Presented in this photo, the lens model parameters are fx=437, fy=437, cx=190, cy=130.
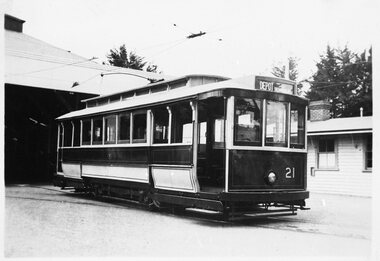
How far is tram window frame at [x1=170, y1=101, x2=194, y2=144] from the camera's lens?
8.75 metres

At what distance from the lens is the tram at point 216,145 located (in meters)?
7.90

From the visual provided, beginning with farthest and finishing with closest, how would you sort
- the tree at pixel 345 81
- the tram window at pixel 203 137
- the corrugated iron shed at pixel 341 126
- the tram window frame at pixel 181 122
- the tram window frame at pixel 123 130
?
the tree at pixel 345 81
the corrugated iron shed at pixel 341 126
the tram window frame at pixel 123 130
the tram window at pixel 203 137
the tram window frame at pixel 181 122

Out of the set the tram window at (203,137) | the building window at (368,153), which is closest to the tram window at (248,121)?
the tram window at (203,137)

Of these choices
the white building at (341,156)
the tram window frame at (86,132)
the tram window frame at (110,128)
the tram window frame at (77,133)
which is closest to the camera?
the tram window frame at (110,128)

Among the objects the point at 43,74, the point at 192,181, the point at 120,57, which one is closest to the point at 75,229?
the point at 192,181

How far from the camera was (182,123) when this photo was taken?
8883mm

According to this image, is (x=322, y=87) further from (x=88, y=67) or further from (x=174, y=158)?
(x=174, y=158)

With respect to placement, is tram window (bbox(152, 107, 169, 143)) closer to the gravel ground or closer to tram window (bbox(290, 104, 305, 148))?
the gravel ground

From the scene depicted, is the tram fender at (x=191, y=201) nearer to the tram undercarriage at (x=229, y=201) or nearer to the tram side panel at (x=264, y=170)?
the tram undercarriage at (x=229, y=201)

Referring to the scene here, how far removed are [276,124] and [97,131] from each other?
5.58 m

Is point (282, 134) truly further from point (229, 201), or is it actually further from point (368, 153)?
point (368, 153)

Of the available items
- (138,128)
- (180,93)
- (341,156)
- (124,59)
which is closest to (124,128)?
(138,128)

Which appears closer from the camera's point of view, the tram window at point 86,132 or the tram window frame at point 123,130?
the tram window frame at point 123,130

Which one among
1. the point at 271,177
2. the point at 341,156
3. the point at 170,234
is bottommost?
the point at 170,234
